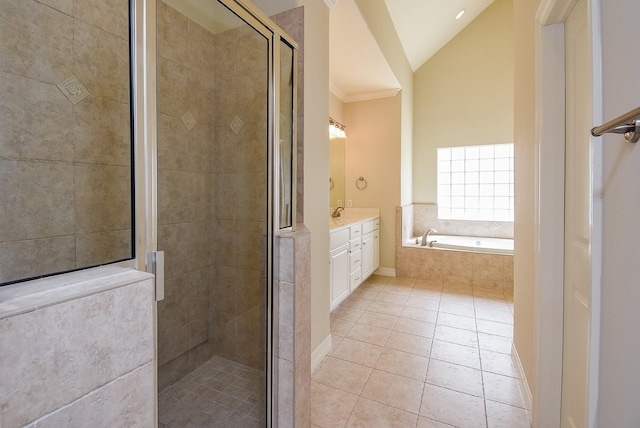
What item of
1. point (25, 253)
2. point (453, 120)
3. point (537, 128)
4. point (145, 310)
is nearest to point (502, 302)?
point (537, 128)

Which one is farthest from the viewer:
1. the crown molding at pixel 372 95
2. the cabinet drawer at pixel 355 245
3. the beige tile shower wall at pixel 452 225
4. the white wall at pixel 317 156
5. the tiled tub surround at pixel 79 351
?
the beige tile shower wall at pixel 452 225

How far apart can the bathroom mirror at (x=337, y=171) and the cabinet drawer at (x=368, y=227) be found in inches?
25.2

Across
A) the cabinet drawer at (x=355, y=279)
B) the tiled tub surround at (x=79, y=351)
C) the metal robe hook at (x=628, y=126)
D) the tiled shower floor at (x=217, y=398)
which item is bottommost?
the tiled shower floor at (x=217, y=398)

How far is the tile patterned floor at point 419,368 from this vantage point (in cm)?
154

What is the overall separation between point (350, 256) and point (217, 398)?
1785 millimetres

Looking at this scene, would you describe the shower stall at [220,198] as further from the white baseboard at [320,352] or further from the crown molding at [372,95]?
the crown molding at [372,95]

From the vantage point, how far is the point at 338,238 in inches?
104

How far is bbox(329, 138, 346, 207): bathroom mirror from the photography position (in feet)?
13.6

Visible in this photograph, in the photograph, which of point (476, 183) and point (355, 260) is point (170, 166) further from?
point (476, 183)

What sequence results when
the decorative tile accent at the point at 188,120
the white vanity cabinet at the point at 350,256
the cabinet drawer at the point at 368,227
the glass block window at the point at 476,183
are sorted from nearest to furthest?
the decorative tile accent at the point at 188,120
the white vanity cabinet at the point at 350,256
the cabinet drawer at the point at 368,227
the glass block window at the point at 476,183

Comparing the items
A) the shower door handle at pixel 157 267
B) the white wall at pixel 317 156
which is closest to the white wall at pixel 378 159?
the white wall at pixel 317 156

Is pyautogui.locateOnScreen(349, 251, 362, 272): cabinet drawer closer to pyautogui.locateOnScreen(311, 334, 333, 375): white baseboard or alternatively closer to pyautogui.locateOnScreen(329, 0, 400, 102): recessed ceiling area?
pyautogui.locateOnScreen(311, 334, 333, 375): white baseboard

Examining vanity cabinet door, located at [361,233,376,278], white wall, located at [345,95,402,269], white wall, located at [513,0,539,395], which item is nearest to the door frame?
white wall, located at [513,0,539,395]

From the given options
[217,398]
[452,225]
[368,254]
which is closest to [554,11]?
[217,398]
